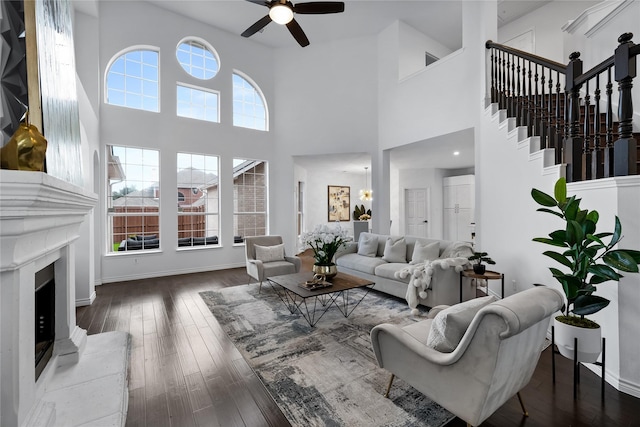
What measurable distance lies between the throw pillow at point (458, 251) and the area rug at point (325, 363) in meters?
0.90

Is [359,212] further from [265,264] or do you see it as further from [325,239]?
[325,239]

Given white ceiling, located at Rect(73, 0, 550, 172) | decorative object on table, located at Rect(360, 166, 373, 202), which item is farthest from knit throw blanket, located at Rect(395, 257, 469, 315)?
decorative object on table, located at Rect(360, 166, 373, 202)

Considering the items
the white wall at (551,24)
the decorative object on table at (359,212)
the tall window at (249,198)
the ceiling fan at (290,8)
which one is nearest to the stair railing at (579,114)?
the white wall at (551,24)

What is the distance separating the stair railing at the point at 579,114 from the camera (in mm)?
2082

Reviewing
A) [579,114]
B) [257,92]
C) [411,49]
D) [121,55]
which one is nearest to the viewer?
[579,114]

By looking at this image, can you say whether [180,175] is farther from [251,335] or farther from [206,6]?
[251,335]

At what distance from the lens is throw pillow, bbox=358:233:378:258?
4.95 metres

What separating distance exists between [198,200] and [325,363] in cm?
496

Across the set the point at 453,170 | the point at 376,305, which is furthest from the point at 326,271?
the point at 453,170

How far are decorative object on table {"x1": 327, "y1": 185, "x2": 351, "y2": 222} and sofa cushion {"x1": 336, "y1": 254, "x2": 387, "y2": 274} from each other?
4938mm

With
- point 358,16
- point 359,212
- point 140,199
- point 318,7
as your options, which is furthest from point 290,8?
point 359,212

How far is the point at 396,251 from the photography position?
447cm

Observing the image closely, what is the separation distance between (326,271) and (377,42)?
5522mm

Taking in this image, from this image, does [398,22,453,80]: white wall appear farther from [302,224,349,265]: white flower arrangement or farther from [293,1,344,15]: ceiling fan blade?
[302,224,349,265]: white flower arrangement
